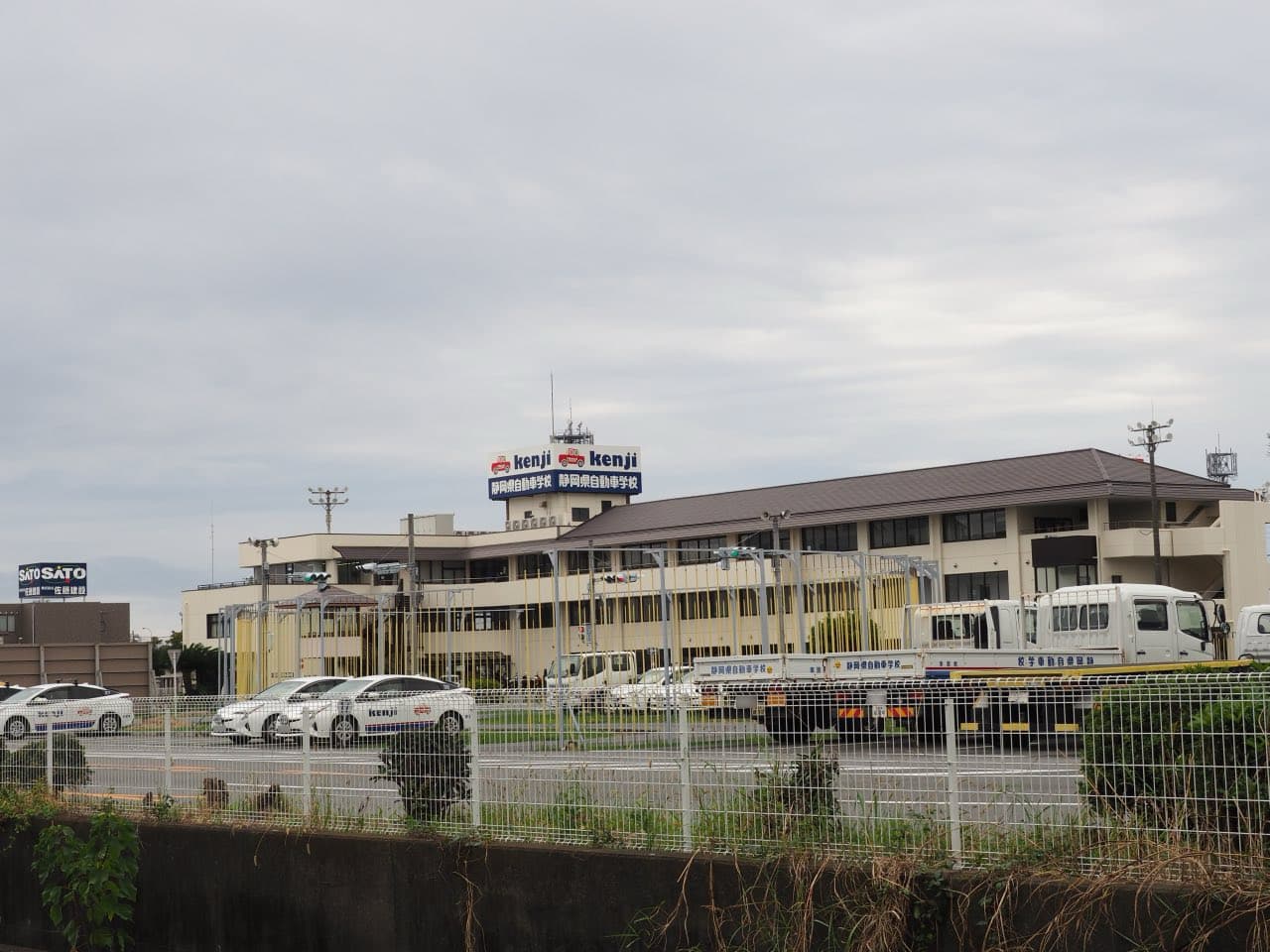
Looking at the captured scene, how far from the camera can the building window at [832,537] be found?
68312 mm

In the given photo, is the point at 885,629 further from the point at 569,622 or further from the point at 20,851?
the point at 569,622

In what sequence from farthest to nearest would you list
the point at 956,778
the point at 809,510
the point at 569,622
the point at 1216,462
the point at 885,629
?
the point at 1216,462, the point at 569,622, the point at 809,510, the point at 885,629, the point at 956,778

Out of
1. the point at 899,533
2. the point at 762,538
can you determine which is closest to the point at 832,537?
the point at 899,533

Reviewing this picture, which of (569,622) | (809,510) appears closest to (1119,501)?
(809,510)

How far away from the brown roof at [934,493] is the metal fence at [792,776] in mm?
51206

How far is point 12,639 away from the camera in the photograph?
88.5 meters

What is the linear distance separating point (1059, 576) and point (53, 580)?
259ft

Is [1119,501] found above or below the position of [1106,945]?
above

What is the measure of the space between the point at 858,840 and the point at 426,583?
76.1 meters

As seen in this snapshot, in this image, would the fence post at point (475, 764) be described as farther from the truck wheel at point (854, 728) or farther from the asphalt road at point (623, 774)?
the truck wheel at point (854, 728)

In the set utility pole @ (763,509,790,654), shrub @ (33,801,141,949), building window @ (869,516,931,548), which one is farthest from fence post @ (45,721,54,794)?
building window @ (869,516,931,548)

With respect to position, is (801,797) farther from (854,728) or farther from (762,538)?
(762,538)

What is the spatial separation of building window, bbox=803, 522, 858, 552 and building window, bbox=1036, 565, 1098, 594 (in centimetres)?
835

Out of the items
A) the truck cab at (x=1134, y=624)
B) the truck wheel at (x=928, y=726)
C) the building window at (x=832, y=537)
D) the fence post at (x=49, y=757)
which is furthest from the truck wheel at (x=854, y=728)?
the building window at (x=832, y=537)
